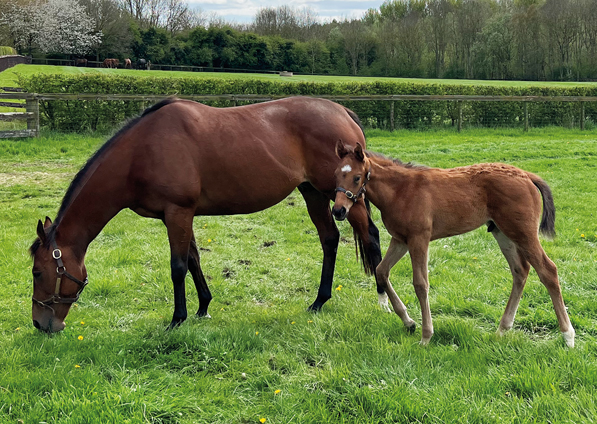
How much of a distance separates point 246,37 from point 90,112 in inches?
1824

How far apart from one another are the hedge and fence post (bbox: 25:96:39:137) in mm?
929

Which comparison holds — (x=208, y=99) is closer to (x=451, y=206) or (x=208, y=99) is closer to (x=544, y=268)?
(x=451, y=206)

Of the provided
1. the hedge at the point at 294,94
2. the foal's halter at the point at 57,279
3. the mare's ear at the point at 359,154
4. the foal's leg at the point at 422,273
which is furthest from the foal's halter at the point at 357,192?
the hedge at the point at 294,94

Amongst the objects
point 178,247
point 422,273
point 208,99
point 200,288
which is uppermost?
point 208,99

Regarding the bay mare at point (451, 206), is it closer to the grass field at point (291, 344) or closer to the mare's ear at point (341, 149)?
the mare's ear at point (341, 149)

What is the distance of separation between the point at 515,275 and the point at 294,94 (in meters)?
18.0

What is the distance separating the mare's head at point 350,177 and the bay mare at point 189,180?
1185 mm

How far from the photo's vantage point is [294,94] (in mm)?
20922

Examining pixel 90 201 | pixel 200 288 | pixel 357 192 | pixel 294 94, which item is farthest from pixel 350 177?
pixel 294 94

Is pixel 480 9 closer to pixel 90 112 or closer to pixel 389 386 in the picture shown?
pixel 90 112

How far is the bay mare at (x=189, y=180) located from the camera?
4172 mm

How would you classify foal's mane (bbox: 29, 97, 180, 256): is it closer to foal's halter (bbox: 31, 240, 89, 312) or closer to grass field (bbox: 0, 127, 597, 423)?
foal's halter (bbox: 31, 240, 89, 312)

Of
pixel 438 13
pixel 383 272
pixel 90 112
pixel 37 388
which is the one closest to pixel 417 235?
pixel 383 272

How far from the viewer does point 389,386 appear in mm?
3021
